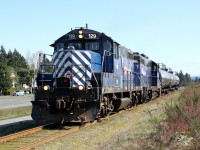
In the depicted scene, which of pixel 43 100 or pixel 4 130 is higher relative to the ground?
pixel 43 100

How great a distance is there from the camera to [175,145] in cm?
755

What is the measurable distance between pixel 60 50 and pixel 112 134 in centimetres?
467

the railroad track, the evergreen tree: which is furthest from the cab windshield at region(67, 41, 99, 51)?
the evergreen tree

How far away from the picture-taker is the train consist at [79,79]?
13.5 m

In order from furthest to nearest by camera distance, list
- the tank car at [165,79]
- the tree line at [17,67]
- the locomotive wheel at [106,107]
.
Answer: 1. the tree line at [17,67]
2. the tank car at [165,79]
3. the locomotive wheel at [106,107]

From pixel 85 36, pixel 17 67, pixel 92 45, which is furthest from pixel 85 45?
pixel 17 67

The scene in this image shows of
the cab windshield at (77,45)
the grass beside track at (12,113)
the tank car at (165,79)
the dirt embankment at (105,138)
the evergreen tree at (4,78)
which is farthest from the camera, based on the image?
the evergreen tree at (4,78)

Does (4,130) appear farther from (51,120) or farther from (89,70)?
(89,70)

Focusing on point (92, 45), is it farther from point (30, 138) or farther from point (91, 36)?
point (30, 138)

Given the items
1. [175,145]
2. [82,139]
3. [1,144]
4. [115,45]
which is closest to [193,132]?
[175,145]

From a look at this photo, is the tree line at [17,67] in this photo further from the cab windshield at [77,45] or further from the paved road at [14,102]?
the cab windshield at [77,45]

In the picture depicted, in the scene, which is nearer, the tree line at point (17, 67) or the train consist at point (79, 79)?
the train consist at point (79, 79)

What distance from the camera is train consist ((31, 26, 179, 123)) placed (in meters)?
13.5

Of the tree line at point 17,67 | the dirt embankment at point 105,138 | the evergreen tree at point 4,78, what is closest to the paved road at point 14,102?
the dirt embankment at point 105,138
